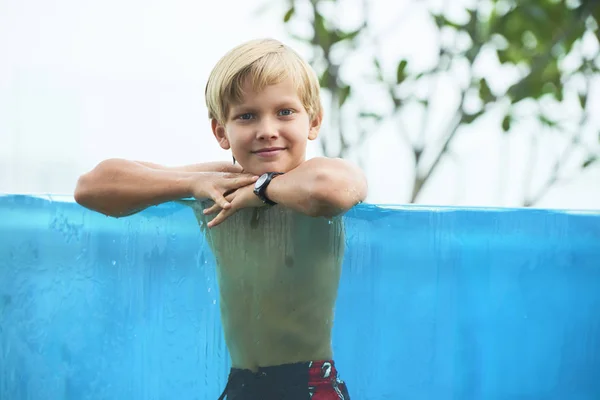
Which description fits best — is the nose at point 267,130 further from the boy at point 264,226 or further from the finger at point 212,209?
the finger at point 212,209

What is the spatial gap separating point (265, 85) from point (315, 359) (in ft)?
1.42

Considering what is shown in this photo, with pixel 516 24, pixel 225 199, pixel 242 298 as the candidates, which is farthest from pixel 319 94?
pixel 516 24

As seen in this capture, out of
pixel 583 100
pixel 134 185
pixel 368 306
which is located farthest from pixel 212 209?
pixel 583 100

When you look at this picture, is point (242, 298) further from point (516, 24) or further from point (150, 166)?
point (516, 24)

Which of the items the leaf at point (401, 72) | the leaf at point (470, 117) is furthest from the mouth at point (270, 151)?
the leaf at point (470, 117)

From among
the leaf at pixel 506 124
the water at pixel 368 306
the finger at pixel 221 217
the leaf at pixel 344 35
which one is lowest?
the water at pixel 368 306

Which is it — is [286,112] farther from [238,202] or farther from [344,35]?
[344,35]

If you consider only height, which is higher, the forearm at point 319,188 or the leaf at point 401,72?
the leaf at point 401,72

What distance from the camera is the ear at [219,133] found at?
1.26m

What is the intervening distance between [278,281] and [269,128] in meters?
0.23

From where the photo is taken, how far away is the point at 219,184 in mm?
1175

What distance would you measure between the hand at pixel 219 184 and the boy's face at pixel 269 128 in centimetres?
4

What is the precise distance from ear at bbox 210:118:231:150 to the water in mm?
132

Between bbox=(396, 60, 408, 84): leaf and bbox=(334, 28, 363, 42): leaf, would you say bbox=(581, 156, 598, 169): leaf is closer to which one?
bbox=(396, 60, 408, 84): leaf
